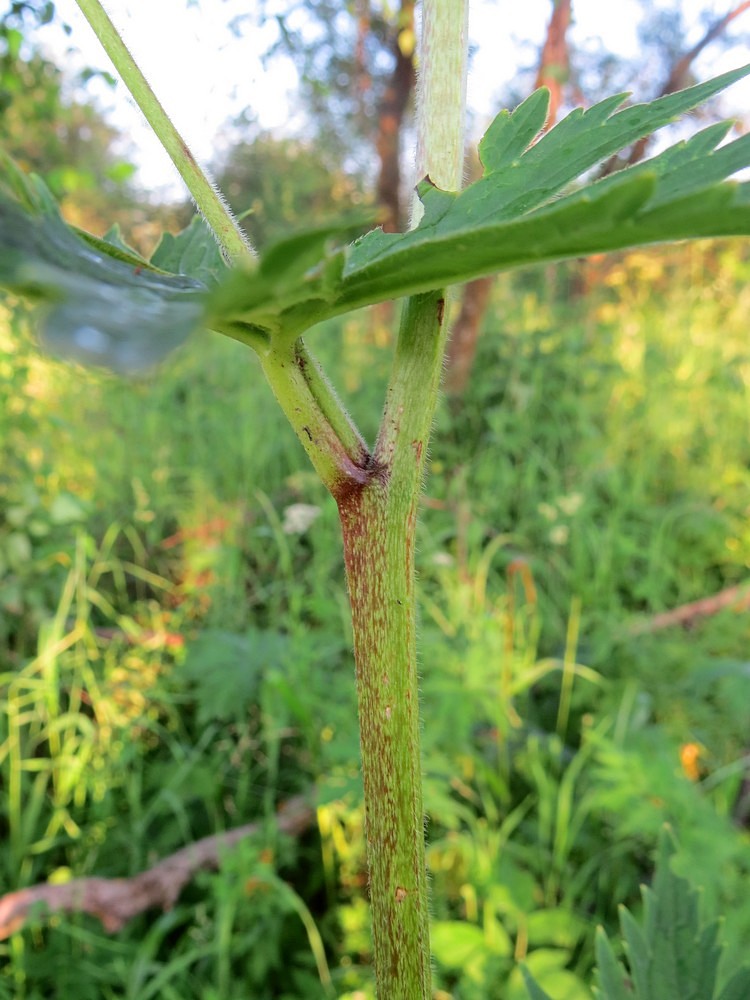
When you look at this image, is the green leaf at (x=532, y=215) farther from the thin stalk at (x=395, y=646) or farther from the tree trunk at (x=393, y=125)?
the tree trunk at (x=393, y=125)

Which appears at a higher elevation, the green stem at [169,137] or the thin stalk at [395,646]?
the green stem at [169,137]

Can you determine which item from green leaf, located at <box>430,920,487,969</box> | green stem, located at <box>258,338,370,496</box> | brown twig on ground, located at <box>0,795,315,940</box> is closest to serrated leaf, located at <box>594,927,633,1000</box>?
green stem, located at <box>258,338,370,496</box>

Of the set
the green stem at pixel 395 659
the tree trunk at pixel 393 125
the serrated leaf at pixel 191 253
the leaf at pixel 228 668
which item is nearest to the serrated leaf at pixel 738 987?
the green stem at pixel 395 659

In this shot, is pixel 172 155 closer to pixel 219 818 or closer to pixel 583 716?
pixel 219 818

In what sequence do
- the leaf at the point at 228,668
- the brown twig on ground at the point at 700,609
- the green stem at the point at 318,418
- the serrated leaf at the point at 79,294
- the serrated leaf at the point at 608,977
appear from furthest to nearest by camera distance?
the brown twig on ground at the point at 700,609 → the leaf at the point at 228,668 → the serrated leaf at the point at 608,977 → the green stem at the point at 318,418 → the serrated leaf at the point at 79,294

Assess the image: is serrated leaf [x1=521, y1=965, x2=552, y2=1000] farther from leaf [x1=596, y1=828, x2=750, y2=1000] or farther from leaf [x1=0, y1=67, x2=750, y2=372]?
leaf [x1=0, y1=67, x2=750, y2=372]
